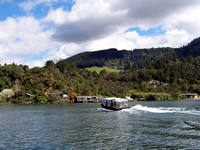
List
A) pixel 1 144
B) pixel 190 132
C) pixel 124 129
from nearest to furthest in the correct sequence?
pixel 1 144 → pixel 190 132 → pixel 124 129

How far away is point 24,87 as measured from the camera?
197 meters

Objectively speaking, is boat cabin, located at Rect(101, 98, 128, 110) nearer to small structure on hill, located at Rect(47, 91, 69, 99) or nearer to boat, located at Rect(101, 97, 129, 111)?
boat, located at Rect(101, 97, 129, 111)

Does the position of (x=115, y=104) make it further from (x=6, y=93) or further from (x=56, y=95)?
(x=6, y=93)

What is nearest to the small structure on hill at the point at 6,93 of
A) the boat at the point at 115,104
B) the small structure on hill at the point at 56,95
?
the small structure on hill at the point at 56,95

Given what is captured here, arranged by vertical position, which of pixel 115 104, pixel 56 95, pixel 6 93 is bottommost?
pixel 115 104

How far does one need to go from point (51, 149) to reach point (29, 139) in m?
8.80

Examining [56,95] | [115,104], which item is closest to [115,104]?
[115,104]

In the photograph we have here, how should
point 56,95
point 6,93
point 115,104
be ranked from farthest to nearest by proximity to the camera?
point 56,95 → point 6,93 → point 115,104

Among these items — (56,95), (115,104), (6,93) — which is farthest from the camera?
(56,95)

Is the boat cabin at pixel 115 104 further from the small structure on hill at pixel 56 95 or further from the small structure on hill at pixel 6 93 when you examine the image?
the small structure on hill at pixel 6 93

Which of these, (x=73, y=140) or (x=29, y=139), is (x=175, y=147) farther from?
(x=29, y=139)

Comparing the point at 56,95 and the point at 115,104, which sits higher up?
the point at 56,95

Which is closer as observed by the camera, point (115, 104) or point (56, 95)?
point (115, 104)

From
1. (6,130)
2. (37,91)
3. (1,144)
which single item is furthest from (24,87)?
(1,144)
